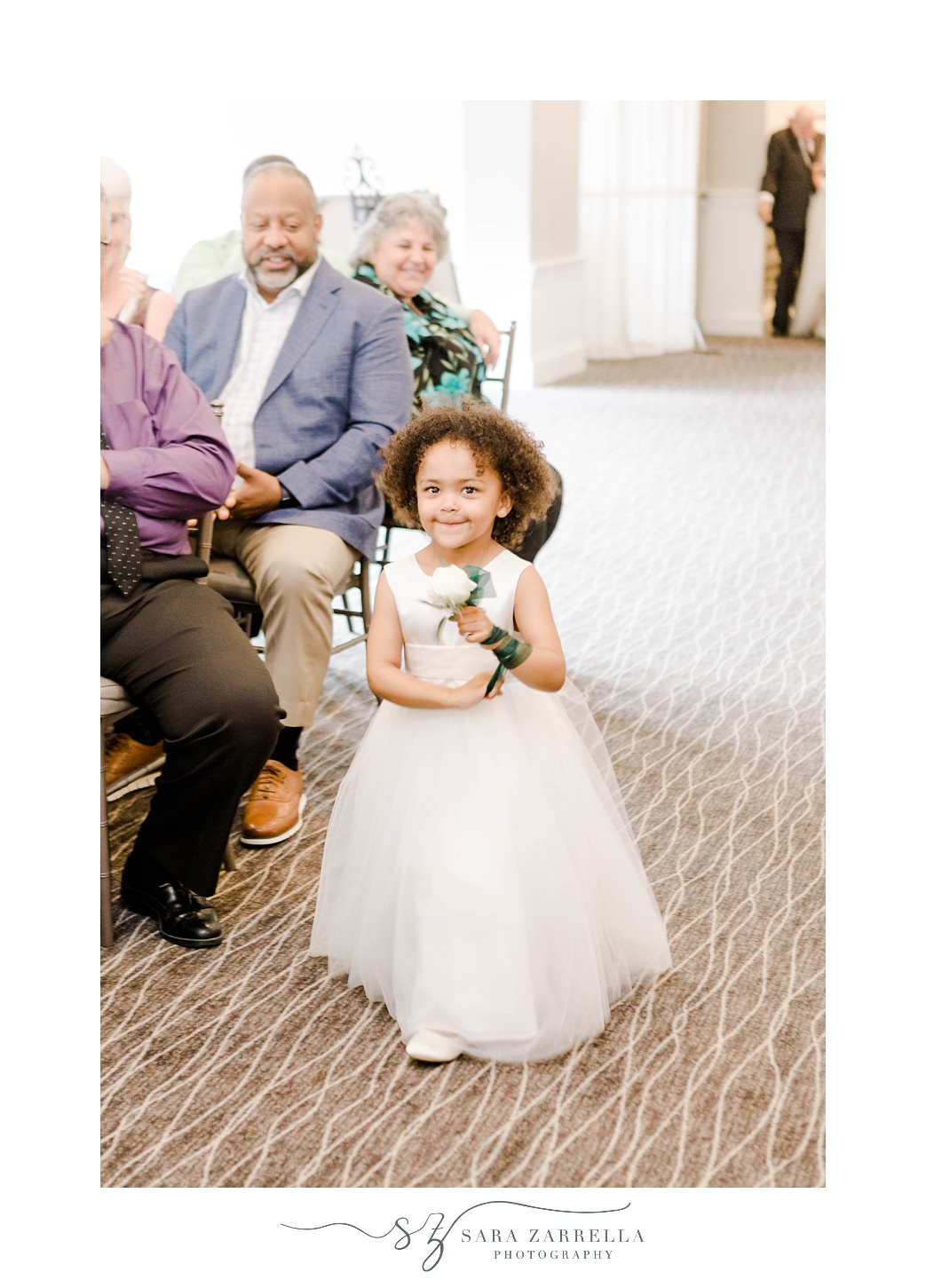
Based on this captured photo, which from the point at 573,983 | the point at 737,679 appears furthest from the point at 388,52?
the point at 737,679

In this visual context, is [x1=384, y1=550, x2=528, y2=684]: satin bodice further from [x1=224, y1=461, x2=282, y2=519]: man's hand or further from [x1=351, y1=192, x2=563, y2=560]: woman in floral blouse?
[x1=351, y1=192, x2=563, y2=560]: woman in floral blouse

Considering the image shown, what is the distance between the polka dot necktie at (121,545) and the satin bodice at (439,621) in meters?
0.56

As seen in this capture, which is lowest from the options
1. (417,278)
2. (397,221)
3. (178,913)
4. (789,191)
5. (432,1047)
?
(432,1047)

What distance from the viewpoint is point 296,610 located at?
2764mm

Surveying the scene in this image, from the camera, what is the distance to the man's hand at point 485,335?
3773 millimetres

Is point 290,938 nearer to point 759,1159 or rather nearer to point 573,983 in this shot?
point 573,983

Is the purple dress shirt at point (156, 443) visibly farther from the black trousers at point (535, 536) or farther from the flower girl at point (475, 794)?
the black trousers at point (535, 536)

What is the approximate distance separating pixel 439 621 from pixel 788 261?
9768 mm

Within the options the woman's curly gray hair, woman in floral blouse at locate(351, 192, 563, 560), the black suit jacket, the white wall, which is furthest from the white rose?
the black suit jacket

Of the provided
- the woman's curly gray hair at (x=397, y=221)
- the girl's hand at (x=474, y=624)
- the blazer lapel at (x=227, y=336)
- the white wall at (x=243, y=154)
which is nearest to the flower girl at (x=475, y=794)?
the girl's hand at (x=474, y=624)

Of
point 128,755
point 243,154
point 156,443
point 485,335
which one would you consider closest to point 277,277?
point 156,443

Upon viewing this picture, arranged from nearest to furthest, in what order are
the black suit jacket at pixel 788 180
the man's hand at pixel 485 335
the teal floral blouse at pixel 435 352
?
the teal floral blouse at pixel 435 352 → the man's hand at pixel 485 335 → the black suit jacket at pixel 788 180

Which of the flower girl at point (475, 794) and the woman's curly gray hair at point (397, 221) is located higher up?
the woman's curly gray hair at point (397, 221)

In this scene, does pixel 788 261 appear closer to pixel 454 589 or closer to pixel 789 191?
pixel 789 191
